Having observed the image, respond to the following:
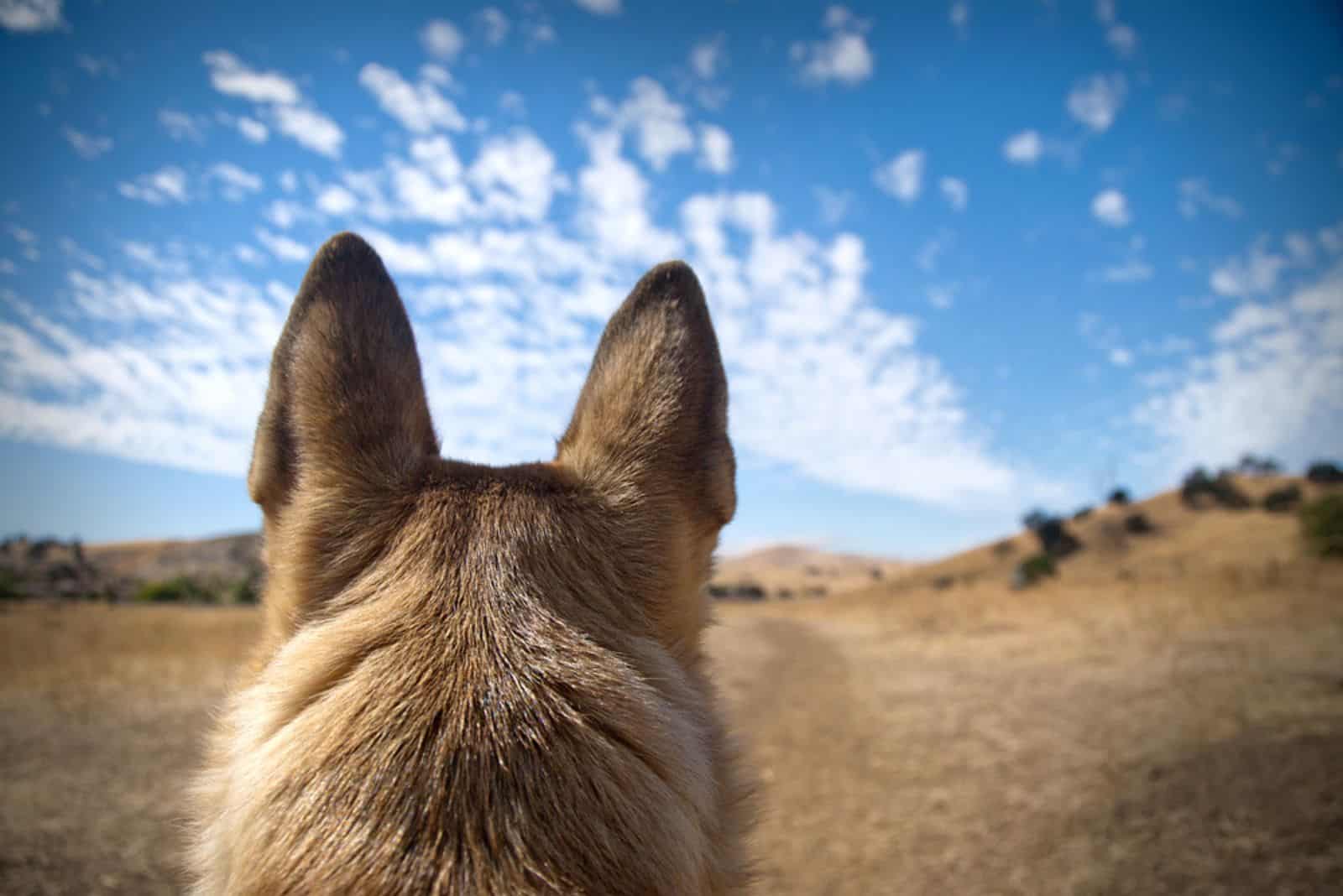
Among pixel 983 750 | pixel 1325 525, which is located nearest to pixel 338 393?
pixel 983 750

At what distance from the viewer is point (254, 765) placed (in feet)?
4.87

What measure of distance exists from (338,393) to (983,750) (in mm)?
10275

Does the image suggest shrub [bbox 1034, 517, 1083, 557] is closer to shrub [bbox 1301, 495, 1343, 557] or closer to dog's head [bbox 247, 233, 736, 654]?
shrub [bbox 1301, 495, 1343, 557]

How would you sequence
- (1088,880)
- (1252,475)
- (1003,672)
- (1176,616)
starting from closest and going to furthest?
(1088,880) < (1003,672) < (1176,616) < (1252,475)

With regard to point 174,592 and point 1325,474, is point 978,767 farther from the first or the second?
point 1325,474

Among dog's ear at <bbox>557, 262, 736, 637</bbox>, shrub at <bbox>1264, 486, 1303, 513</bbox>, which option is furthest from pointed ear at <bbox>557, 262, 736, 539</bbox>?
shrub at <bbox>1264, 486, 1303, 513</bbox>

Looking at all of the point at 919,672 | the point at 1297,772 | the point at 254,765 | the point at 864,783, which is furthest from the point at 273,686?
the point at 919,672

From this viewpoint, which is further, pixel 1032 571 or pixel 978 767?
pixel 1032 571

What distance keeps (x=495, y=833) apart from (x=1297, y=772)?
25.9 feet

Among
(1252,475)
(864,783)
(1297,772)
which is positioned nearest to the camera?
(1297,772)

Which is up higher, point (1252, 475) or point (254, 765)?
point (1252, 475)

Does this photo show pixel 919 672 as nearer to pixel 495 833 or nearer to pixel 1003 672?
pixel 1003 672

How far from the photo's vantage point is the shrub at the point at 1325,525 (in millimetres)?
27448

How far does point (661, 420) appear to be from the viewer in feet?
6.37
